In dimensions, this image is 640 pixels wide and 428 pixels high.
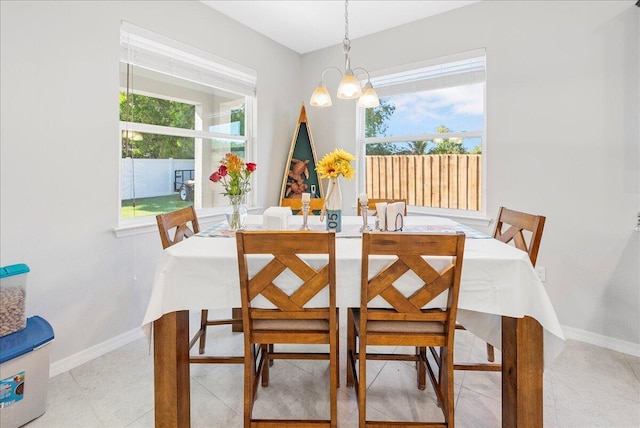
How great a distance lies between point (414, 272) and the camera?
124cm

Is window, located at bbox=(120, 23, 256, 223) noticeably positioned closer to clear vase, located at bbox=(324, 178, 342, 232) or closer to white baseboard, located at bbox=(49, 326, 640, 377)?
white baseboard, located at bbox=(49, 326, 640, 377)

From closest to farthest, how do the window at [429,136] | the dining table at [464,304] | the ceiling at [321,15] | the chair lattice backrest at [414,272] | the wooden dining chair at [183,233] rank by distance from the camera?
1. the chair lattice backrest at [414,272]
2. the dining table at [464,304]
3. the wooden dining chair at [183,233]
4. the ceiling at [321,15]
5. the window at [429,136]

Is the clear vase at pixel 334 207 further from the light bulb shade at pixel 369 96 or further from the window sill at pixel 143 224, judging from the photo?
the window sill at pixel 143 224

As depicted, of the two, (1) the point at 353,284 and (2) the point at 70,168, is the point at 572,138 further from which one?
(2) the point at 70,168

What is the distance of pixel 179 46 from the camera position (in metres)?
2.59

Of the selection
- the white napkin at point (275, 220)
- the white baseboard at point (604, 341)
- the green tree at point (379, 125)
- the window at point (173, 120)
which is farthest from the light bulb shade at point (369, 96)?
the white baseboard at point (604, 341)

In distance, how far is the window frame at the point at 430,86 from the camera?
9.20ft

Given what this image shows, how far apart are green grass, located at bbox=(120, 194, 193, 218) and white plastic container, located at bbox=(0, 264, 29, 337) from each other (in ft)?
2.71

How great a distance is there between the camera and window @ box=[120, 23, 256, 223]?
7.74 feet

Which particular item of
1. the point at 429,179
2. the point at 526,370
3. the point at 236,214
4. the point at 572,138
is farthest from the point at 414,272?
the point at 429,179

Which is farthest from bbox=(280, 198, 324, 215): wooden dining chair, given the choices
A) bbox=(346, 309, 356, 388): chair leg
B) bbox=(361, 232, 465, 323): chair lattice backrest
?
bbox=(361, 232, 465, 323): chair lattice backrest

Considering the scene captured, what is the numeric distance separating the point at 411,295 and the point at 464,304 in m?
0.22

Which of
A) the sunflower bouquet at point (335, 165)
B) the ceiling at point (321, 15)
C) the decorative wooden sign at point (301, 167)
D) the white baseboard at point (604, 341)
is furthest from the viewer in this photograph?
the decorative wooden sign at point (301, 167)

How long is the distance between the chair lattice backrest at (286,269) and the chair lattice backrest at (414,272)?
147 mm
